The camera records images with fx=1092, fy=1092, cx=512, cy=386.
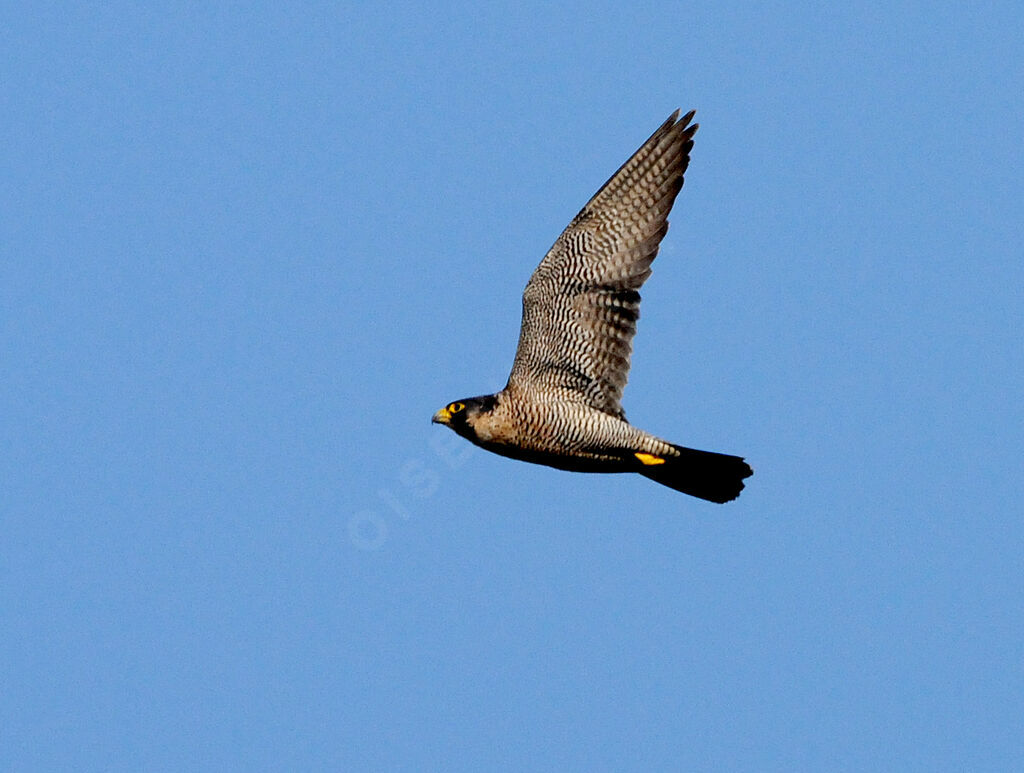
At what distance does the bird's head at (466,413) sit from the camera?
9555mm

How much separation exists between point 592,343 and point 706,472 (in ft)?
5.04

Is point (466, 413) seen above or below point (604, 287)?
below

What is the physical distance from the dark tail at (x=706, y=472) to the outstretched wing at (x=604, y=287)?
2.35 feet

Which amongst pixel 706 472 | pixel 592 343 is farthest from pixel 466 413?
pixel 706 472

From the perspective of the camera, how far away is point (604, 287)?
9875mm

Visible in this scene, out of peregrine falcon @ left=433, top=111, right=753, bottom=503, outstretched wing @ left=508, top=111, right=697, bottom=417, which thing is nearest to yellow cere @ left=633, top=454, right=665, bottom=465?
peregrine falcon @ left=433, top=111, right=753, bottom=503

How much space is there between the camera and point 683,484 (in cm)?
955

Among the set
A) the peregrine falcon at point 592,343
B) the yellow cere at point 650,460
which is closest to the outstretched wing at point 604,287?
the peregrine falcon at point 592,343

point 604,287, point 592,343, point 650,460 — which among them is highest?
point 604,287

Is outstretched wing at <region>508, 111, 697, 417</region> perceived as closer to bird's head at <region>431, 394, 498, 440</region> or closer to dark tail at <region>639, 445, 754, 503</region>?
bird's head at <region>431, 394, 498, 440</region>

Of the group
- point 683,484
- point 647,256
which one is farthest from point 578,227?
point 683,484

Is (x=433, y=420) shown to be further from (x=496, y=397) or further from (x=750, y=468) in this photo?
(x=750, y=468)

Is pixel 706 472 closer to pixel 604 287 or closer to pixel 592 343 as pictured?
pixel 592 343

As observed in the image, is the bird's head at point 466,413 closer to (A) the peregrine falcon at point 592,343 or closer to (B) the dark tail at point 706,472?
(A) the peregrine falcon at point 592,343
